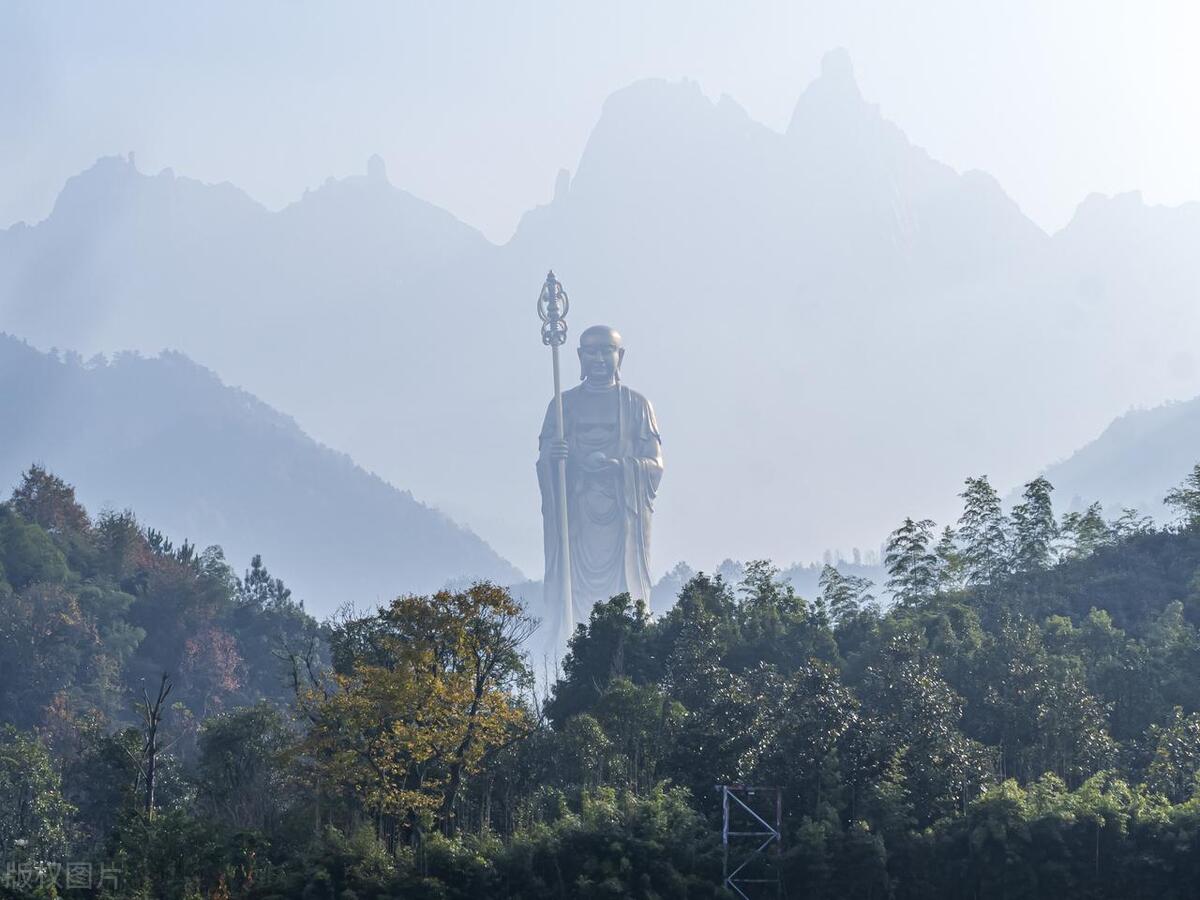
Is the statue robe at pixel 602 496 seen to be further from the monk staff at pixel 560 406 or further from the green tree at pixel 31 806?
the green tree at pixel 31 806

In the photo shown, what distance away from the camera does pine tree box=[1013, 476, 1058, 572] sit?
32.2 metres

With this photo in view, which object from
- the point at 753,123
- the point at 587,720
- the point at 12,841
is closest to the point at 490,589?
the point at 587,720

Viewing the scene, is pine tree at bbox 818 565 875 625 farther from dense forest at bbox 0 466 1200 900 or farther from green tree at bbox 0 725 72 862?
green tree at bbox 0 725 72 862

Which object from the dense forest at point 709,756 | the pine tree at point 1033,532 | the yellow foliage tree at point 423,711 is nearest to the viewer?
the dense forest at point 709,756

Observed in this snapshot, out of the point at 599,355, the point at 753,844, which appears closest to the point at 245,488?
the point at 599,355

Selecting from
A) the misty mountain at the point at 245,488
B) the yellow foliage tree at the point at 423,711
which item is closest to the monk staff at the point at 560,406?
the yellow foliage tree at the point at 423,711

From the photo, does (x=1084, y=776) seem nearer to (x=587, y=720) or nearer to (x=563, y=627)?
(x=587, y=720)

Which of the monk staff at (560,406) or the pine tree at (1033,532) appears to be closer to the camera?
the pine tree at (1033,532)

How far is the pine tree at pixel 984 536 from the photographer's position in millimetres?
32562

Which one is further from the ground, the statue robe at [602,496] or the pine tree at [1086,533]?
the statue robe at [602,496]

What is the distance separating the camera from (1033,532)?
106 ft

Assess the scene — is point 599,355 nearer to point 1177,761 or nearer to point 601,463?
point 601,463

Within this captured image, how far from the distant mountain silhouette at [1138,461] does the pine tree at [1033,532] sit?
192 ft

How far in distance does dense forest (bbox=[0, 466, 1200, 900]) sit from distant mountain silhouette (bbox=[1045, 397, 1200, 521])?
2432 inches
